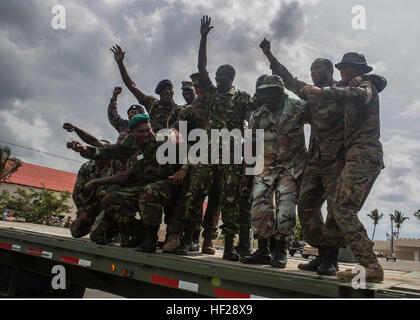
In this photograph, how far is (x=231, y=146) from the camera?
329 centimetres

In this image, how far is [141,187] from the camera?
129 inches

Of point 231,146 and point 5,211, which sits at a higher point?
point 231,146

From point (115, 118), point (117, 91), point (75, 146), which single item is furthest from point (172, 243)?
point (117, 91)

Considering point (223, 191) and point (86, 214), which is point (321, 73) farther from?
point (86, 214)

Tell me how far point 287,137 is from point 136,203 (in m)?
1.52

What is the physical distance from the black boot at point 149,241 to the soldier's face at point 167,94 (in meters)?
1.78

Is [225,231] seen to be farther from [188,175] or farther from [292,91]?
[292,91]

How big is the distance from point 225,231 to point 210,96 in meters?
1.39

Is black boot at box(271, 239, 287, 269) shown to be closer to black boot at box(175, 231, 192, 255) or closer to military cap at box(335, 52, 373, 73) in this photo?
black boot at box(175, 231, 192, 255)

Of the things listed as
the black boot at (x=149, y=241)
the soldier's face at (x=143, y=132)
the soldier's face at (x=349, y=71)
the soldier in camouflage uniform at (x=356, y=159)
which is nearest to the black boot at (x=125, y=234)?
the black boot at (x=149, y=241)

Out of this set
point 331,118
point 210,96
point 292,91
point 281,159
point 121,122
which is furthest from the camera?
point 121,122

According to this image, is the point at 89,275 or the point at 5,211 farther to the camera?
the point at 5,211

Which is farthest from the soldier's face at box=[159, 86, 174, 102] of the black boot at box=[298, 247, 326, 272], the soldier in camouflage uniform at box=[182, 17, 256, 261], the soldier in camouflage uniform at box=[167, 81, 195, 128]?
the black boot at box=[298, 247, 326, 272]
